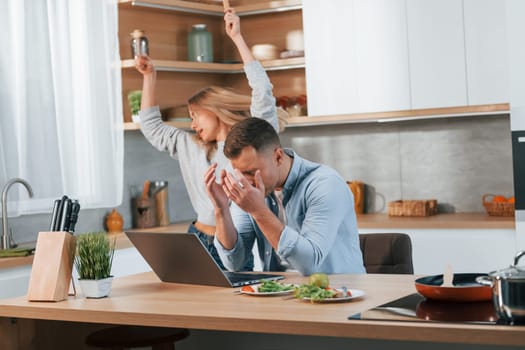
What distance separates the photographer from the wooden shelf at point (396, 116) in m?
4.82

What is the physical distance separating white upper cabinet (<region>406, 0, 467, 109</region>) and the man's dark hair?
2.26 m

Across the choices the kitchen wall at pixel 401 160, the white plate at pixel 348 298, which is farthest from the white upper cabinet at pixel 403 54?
the white plate at pixel 348 298

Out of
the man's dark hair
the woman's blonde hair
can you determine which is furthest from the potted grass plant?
the woman's blonde hair

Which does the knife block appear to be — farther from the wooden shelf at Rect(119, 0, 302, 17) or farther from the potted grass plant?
the wooden shelf at Rect(119, 0, 302, 17)

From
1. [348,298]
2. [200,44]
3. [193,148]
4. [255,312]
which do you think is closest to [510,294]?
[348,298]

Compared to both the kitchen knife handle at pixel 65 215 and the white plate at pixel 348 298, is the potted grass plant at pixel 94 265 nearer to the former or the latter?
the kitchen knife handle at pixel 65 215

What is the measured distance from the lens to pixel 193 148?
180 inches

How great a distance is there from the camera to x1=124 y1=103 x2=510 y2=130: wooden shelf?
15.8 ft

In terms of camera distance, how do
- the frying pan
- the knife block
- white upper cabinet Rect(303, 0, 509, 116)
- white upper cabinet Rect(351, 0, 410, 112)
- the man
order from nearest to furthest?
the frying pan < the knife block < the man < white upper cabinet Rect(303, 0, 509, 116) < white upper cabinet Rect(351, 0, 410, 112)

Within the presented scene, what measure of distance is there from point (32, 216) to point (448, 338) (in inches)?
128

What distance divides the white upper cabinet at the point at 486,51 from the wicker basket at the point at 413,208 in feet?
2.32

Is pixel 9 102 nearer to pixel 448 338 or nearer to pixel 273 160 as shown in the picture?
pixel 273 160

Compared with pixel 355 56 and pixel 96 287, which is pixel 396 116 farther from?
pixel 96 287

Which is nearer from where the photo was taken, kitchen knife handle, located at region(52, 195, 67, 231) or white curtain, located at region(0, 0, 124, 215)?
kitchen knife handle, located at region(52, 195, 67, 231)
